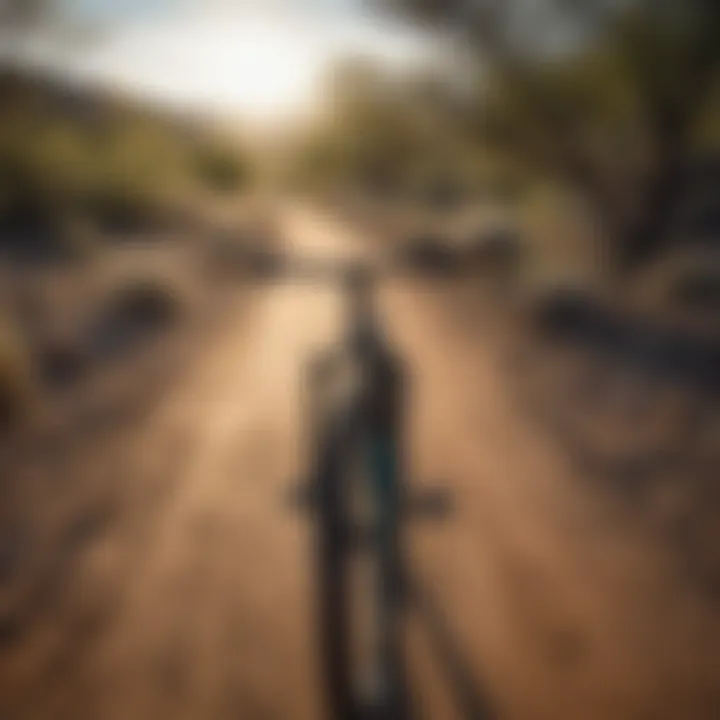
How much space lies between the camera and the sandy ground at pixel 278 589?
501cm

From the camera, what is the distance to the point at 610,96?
706 inches

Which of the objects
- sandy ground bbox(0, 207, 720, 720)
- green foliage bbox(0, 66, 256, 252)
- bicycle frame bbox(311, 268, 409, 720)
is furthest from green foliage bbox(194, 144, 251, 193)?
bicycle frame bbox(311, 268, 409, 720)

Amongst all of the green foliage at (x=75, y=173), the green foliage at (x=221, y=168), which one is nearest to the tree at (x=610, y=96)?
the green foliage at (x=75, y=173)

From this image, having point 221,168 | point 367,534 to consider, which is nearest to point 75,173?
point 367,534

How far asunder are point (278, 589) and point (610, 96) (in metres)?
14.3

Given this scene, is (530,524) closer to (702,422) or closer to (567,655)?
(567,655)

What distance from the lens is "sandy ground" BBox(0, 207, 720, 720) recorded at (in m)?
5.01

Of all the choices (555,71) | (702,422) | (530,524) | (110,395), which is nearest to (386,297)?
(555,71)

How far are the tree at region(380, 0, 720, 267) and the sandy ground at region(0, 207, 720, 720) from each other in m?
8.75

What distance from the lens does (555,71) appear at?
17375 mm

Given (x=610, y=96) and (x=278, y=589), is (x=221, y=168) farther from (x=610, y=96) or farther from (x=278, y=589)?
(x=278, y=589)

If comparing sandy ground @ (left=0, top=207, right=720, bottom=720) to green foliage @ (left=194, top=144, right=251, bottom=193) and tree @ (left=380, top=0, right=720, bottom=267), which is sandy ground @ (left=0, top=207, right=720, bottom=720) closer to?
tree @ (left=380, top=0, right=720, bottom=267)

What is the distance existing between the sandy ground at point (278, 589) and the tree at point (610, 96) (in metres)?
8.75

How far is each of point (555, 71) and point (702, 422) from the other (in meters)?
9.80
